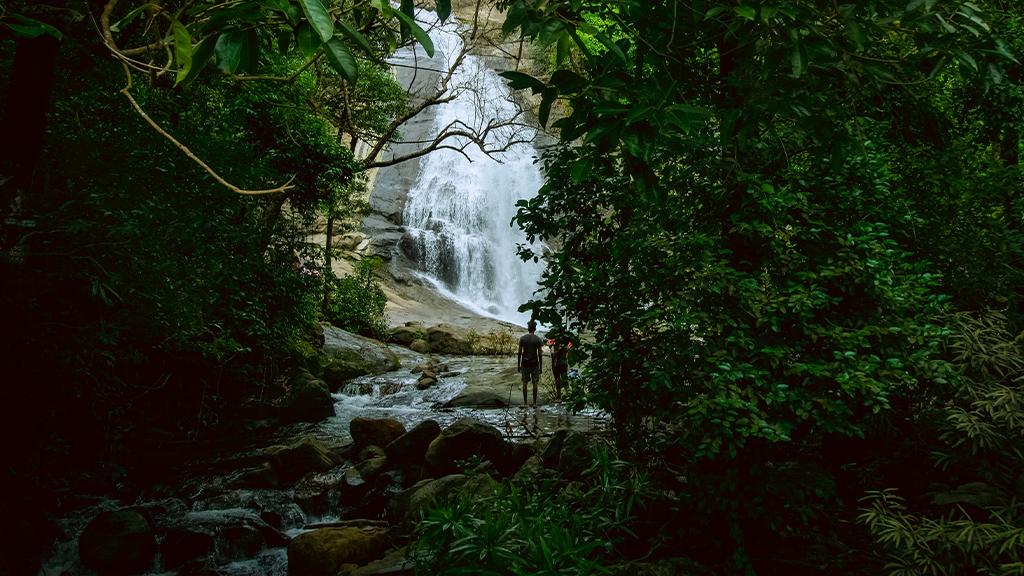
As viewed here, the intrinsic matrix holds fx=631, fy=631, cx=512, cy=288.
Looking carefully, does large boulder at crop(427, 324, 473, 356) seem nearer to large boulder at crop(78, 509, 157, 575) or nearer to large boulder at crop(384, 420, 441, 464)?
large boulder at crop(384, 420, 441, 464)

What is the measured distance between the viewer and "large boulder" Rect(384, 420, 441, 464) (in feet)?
27.3

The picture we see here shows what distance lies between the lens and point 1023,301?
509cm

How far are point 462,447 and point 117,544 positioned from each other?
3616 mm

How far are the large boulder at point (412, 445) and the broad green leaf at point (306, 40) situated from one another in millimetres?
7392

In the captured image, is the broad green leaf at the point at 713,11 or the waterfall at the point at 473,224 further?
the waterfall at the point at 473,224

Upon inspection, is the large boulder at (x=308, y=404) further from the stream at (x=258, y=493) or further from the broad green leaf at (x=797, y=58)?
the broad green leaf at (x=797, y=58)

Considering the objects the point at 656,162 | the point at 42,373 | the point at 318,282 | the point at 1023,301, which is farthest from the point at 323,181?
the point at 1023,301

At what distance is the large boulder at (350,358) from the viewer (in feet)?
47.2

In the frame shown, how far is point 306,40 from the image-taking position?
144 cm

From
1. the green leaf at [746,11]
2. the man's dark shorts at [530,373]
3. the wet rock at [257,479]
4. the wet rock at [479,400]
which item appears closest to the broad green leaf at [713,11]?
the green leaf at [746,11]

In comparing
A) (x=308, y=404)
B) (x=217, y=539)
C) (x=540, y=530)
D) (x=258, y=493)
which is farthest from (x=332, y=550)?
(x=308, y=404)

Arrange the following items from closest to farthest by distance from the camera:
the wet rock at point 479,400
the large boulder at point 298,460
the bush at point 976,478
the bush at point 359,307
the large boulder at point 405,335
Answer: the bush at point 976,478 → the large boulder at point 298,460 → the wet rock at point 479,400 → the bush at point 359,307 → the large boulder at point 405,335

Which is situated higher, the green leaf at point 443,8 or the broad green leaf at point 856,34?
the green leaf at point 443,8

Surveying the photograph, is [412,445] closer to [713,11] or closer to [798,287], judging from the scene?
[798,287]
